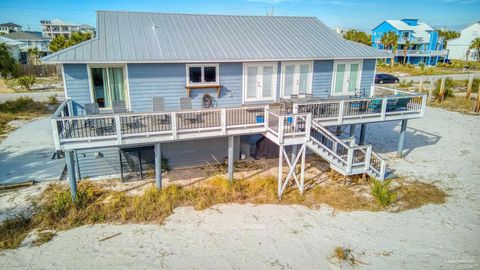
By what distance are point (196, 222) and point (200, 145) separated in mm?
4861

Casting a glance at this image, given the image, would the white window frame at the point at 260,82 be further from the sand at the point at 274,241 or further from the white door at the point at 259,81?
the sand at the point at 274,241

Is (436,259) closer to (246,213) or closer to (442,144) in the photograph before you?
(246,213)

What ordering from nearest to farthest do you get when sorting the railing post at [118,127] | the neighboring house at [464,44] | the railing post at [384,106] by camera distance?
the railing post at [118,127] → the railing post at [384,106] → the neighboring house at [464,44]

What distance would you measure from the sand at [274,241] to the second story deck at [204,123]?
2648mm

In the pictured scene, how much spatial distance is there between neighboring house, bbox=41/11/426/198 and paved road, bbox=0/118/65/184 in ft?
6.76

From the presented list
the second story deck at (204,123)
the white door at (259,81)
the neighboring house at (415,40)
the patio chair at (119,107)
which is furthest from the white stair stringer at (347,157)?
the neighboring house at (415,40)

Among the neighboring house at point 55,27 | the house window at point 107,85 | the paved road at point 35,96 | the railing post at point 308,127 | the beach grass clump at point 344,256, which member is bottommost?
the beach grass clump at point 344,256

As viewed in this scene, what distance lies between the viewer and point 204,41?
13.9 meters

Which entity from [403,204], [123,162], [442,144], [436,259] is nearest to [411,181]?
[403,204]

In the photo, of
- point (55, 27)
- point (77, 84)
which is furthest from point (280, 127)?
point (55, 27)

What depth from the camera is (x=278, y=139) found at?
36.7ft

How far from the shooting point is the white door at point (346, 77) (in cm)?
1530

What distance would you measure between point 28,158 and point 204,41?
10.0m

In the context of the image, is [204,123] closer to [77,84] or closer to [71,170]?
[71,170]
